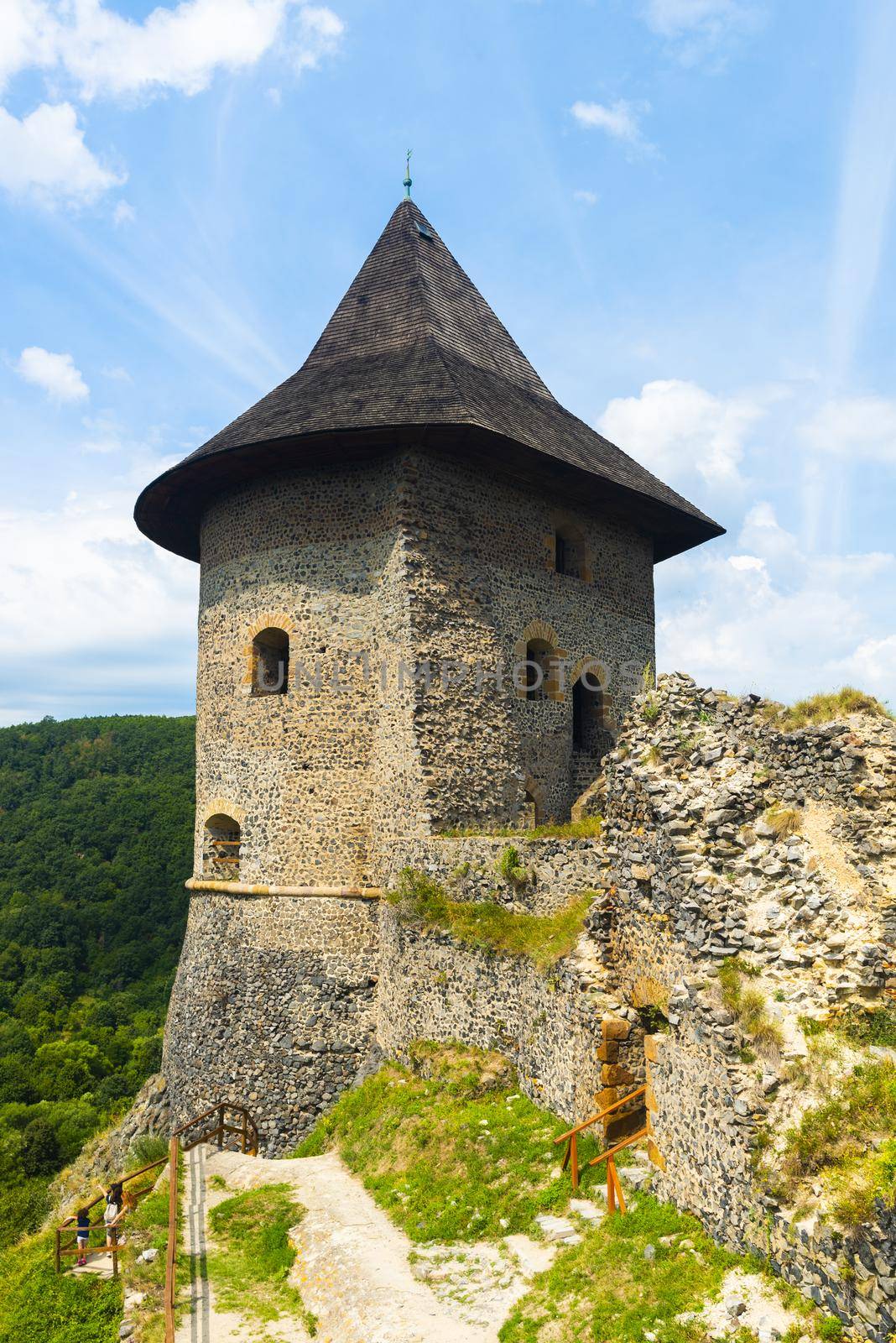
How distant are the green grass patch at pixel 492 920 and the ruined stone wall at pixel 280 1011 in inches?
42.3

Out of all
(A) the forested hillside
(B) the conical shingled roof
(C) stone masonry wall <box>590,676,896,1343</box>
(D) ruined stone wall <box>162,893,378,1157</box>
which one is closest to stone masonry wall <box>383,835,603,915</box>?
(D) ruined stone wall <box>162,893,378,1157</box>

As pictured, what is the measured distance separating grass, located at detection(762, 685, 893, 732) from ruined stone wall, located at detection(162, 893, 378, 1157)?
589 centimetres

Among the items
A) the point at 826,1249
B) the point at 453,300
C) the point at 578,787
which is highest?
the point at 453,300

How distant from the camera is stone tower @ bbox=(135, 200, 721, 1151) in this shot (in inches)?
452

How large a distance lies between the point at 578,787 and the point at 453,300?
8122mm

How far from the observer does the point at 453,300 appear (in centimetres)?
1532

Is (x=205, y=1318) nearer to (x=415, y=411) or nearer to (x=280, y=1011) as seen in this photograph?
(x=280, y=1011)

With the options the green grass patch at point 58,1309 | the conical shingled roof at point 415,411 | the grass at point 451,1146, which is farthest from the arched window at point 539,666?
the green grass patch at point 58,1309

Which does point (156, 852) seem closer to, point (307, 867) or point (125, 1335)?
point (307, 867)

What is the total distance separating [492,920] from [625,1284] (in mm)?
4362

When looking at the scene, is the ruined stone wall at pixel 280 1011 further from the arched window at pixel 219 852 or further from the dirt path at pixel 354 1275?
the dirt path at pixel 354 1275

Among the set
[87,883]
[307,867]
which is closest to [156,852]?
[87,883]

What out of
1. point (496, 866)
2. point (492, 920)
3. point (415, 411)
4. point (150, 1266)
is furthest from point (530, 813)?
point (150, 1266)

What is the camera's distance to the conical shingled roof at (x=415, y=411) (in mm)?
11805
